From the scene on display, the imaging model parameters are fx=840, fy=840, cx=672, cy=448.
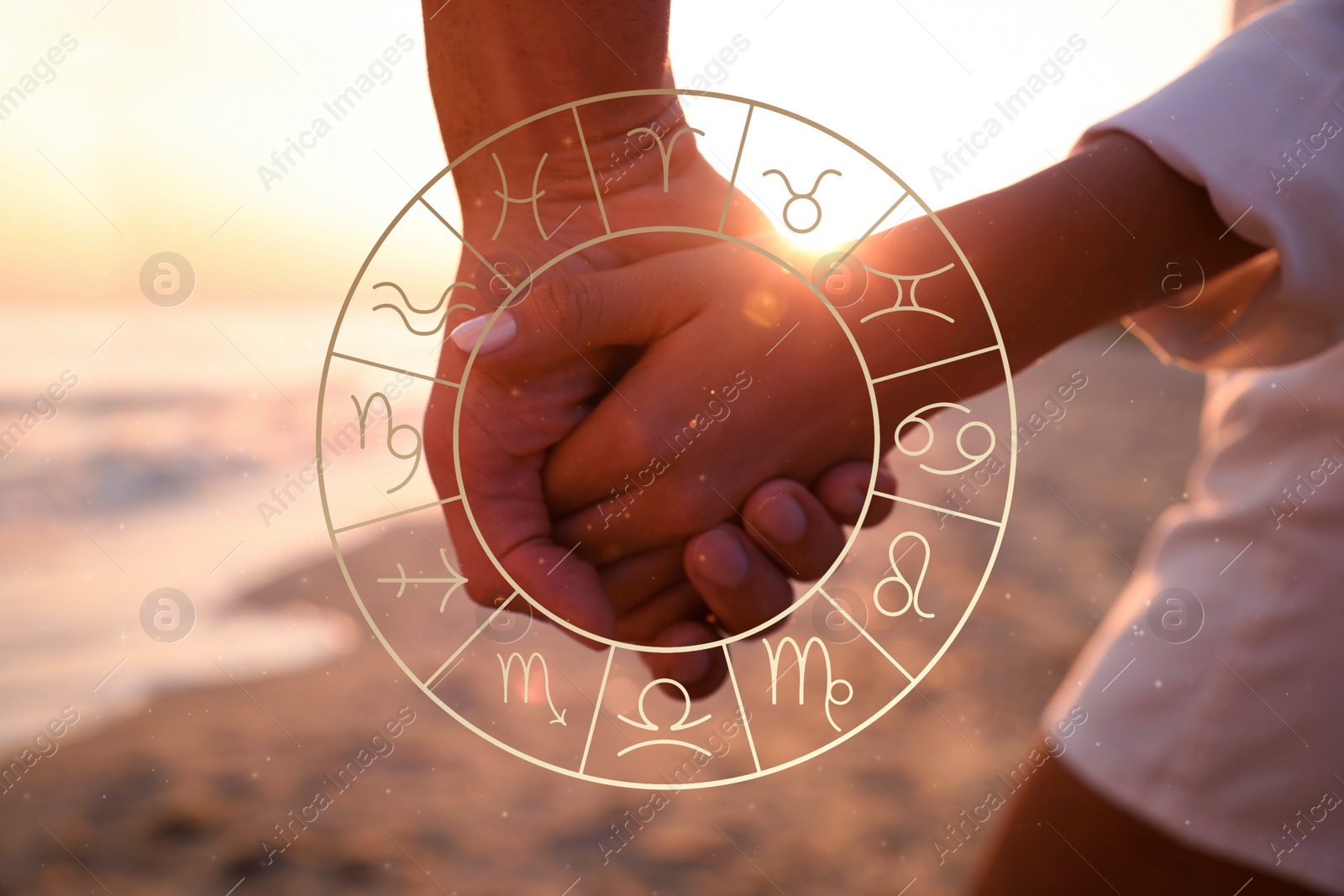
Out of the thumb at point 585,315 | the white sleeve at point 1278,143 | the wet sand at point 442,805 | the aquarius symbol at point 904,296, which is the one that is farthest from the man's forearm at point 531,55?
the wet sand at point 442,805

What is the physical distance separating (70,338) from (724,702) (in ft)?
26.4

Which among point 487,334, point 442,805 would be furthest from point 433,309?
point 442,805

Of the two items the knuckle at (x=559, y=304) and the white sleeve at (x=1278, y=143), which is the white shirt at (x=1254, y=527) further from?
the knuckle at (x=559, y=304)

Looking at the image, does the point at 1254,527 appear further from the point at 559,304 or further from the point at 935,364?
the point at 559,304

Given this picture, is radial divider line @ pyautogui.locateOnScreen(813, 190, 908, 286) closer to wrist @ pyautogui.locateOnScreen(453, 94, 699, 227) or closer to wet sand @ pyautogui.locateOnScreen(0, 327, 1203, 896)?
wrist @ pyautogui.locateOnScreen(453, 94, 699, 227)

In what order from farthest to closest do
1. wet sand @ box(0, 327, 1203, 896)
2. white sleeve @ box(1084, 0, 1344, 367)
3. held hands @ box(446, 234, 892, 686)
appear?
wet sand @ box(0, 327, 1203, 896)
held hands @ box(446, 234, 892, 686)
white sleeve @ box(1084, 0, 1344, 367)

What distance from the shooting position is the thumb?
685mm

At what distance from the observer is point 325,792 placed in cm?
197

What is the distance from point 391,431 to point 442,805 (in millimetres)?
1570

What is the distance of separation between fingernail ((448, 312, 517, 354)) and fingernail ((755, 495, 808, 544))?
27 cm

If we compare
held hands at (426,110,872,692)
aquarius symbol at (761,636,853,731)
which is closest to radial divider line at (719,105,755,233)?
held hands at (426,110,872,692)

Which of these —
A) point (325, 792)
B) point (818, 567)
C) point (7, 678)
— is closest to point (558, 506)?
point (818, 567)

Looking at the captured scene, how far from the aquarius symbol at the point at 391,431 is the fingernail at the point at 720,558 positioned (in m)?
0.26

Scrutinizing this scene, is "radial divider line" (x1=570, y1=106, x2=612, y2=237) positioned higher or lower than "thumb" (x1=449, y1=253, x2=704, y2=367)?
higher
